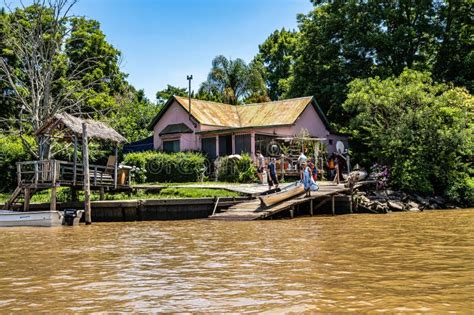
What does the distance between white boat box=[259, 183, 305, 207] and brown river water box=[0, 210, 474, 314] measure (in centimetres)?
469

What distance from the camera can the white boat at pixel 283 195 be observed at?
20.1m

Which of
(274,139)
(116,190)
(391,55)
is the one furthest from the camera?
(391,55)

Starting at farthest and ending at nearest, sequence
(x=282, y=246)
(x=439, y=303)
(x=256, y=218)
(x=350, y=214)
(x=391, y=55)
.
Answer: (x=391, y=55) < (x=350, y=214) < (x=256, y=218) < (x=282, y=246) < (x=439, y=303)

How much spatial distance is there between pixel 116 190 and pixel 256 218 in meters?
8.30

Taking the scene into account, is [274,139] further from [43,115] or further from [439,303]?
[439,303]

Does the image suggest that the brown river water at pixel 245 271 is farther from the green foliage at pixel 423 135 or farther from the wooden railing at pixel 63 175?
the green foliage at pixel 423 135

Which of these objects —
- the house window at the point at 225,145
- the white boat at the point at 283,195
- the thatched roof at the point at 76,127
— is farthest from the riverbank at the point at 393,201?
the thatched roof at the point at 76,127

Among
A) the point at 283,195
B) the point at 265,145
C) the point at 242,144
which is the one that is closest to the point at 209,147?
the point at 242,144

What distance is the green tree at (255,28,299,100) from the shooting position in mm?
57594

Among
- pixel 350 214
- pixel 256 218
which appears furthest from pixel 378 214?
pixel 256 218

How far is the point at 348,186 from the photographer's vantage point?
915 inches

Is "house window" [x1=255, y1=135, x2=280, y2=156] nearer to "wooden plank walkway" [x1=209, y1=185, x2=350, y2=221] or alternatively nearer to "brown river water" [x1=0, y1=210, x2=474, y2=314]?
"wooden plank walkway" [x1=209, y1=185, x2=350, y2=221]

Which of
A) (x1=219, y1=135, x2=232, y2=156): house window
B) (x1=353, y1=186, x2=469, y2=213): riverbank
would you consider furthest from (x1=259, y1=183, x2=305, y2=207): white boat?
(x1=219, y1=135, x2=232, y2=156): house window

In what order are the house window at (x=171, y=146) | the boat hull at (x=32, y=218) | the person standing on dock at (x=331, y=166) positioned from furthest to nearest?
the house window at (x=171, y=146) → the person standing on dock at (x=331, y=166) → the boat hull at (x=32, y=218)
